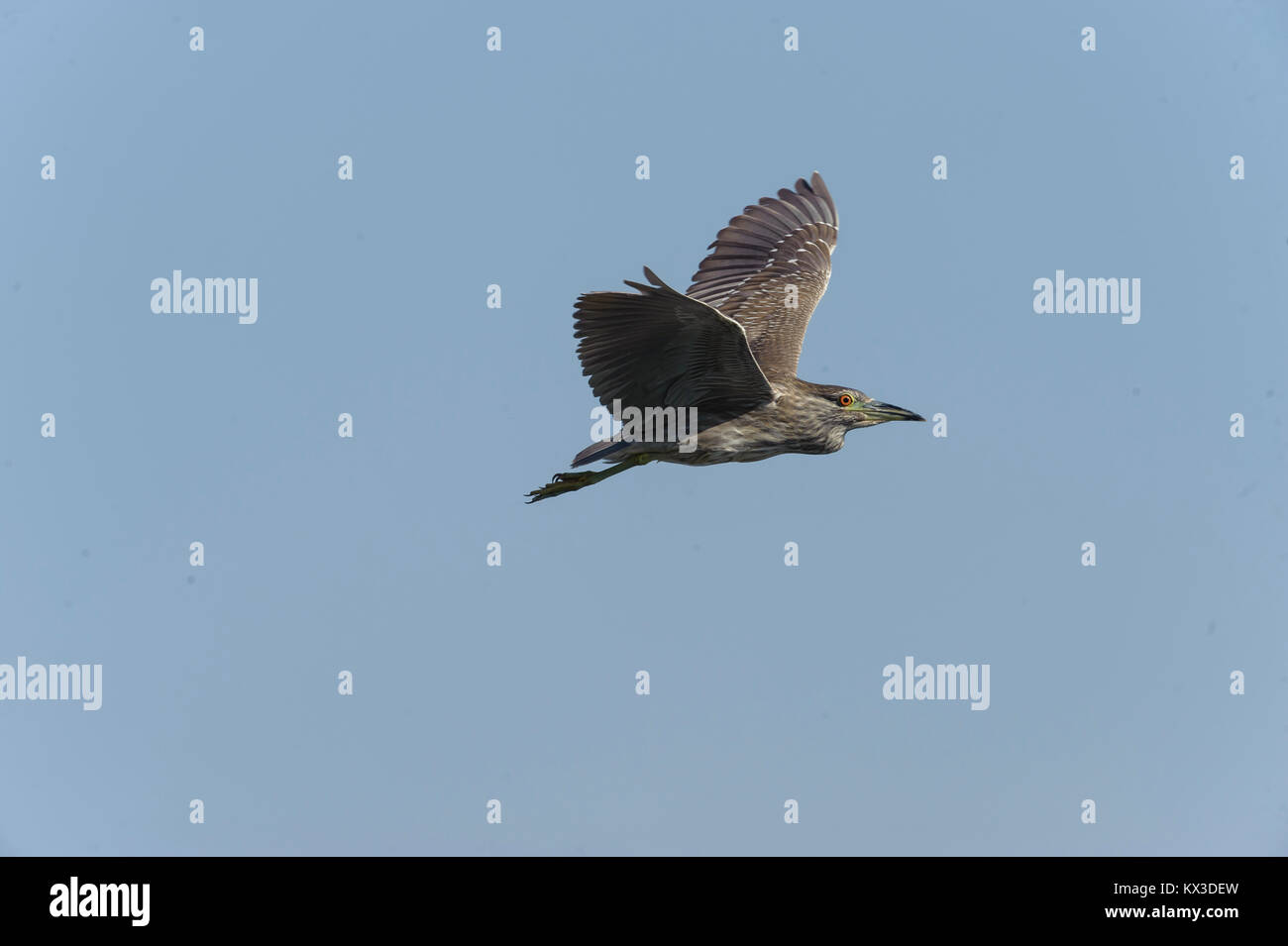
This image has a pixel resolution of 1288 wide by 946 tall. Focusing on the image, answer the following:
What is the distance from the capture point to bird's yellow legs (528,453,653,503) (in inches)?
534

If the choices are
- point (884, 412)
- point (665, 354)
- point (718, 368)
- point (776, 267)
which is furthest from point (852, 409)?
point (776, 267)

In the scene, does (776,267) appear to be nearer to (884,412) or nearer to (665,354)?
(884,412)

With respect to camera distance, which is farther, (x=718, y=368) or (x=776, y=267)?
(x=776, y=267)

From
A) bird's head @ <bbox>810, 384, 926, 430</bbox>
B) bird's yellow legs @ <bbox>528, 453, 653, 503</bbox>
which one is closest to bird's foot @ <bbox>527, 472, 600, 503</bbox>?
bird's yellow legs @ <bbox>528, 453, 653, 503</bbox>

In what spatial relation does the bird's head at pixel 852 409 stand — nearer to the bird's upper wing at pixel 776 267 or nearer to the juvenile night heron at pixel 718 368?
the juvenile night heron at pixel 718 368

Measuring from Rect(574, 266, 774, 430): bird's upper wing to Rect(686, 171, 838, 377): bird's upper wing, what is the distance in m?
1.76

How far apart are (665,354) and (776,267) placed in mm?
4048

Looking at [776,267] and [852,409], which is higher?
[776,267]

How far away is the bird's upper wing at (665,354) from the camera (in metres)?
12.0

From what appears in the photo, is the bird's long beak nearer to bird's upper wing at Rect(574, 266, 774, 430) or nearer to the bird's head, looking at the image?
the bird's head

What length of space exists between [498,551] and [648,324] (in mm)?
5064

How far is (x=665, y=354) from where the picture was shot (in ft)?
41.6

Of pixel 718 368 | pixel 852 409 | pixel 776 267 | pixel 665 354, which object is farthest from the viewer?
pixel 776 267

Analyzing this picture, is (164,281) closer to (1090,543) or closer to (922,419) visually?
(922,419)
